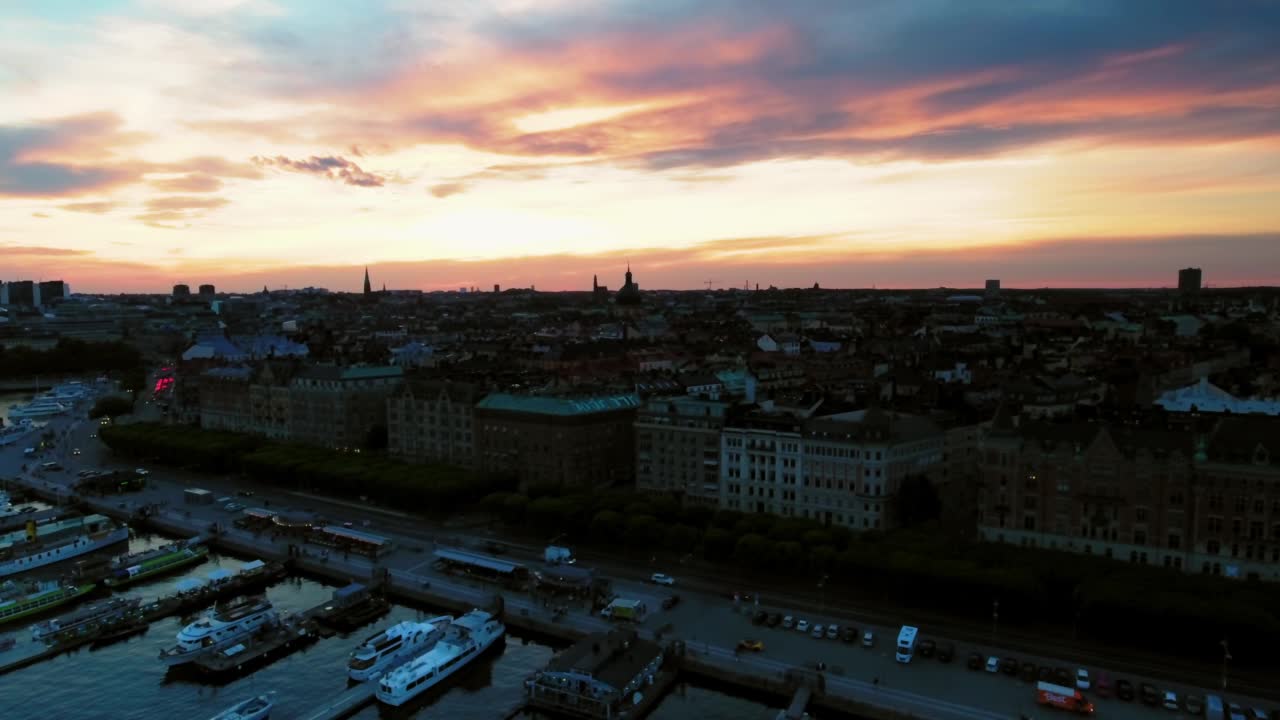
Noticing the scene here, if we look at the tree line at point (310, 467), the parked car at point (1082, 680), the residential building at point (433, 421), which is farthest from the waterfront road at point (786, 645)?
the residential building at point (433, 421)

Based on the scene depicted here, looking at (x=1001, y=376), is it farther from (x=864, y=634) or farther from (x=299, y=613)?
(x=299, y=613)

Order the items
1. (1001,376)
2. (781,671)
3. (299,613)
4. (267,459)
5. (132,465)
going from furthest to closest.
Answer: (1001,376)
(132,465)
(267,459)
(299,613)
(781,671)

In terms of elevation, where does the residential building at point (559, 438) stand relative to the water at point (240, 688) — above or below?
above

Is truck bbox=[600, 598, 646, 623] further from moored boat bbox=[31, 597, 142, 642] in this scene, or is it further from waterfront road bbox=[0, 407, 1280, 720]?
moored boat bbox=[31, 597, 142, 642]

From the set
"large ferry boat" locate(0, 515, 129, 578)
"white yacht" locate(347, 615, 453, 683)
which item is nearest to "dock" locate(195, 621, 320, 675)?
"white yacht" locate(347, 615, 453, 683)

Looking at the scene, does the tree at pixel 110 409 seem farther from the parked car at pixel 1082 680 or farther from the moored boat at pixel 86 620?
the parked car at pixel 1082 680

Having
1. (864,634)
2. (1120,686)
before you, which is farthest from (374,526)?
(1120,686)

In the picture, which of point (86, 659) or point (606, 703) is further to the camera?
point (86, 659)
